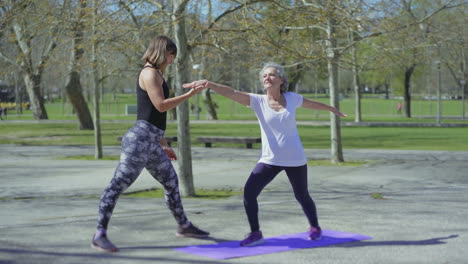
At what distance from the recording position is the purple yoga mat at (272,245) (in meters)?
6.09

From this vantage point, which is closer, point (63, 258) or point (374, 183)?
point (63, 258)

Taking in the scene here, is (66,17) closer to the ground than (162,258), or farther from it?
farther from it

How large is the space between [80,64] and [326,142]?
11.4 meters

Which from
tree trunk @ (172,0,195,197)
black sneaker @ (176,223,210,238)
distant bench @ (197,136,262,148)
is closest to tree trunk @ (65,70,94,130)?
distant bench @ (197,136,262,148)

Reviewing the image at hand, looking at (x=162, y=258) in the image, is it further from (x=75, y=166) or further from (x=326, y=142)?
(x=326, y=142)

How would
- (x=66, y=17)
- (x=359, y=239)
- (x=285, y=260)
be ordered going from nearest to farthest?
(x=285, y=260) → (x=359, y=239) → (x=66, y=17)

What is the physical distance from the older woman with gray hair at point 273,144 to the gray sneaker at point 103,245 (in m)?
1.19

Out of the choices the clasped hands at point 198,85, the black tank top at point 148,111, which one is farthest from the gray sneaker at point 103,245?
the clasped hands at point 198,85

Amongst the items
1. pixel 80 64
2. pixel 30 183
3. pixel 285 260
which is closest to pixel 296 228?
pixel 285 260

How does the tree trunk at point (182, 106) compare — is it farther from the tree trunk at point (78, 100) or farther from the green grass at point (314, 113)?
the green grass at point (314, 113)

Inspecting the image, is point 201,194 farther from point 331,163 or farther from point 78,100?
point 78,100

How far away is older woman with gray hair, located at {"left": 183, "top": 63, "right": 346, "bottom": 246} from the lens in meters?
6.42

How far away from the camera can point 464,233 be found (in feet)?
23.2

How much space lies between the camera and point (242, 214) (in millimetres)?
8320
